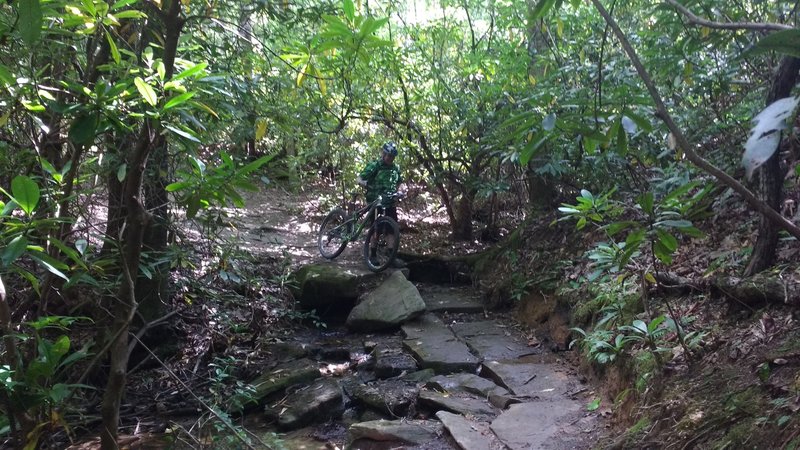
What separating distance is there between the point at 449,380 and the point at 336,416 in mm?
1016

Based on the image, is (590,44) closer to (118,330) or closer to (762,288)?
(762,288)

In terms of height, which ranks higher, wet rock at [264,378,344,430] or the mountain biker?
the mountain biker

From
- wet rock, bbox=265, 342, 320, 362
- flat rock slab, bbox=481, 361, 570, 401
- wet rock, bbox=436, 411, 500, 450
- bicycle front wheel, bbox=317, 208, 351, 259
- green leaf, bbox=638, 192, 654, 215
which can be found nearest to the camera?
green leaf, bbox=638, 192, 654, 215

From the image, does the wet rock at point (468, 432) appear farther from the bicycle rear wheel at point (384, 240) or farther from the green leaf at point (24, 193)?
the bicycle rear wheel at point (384, 240)

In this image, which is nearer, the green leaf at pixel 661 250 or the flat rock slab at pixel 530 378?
the green leaf at pixel 661 250

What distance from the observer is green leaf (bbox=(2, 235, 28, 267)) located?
1700 mm

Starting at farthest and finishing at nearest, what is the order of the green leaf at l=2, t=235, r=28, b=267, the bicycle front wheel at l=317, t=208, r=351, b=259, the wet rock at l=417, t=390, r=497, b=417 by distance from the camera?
1. the bicycle front wheel at l=317, t=208, r=351, b=259
2. the wet rock at l=417, t=390, r=497, b=417
3. the green leaf at l=2, t=235, r=28, b=267

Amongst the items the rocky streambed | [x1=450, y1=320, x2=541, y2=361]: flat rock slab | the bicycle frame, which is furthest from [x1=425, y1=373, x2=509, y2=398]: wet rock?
the bicycle frame

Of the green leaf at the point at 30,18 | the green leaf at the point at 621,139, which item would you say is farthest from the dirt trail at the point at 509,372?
the green leaf at the point at 30,18

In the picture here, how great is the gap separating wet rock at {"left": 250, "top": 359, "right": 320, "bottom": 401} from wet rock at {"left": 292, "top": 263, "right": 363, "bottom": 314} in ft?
4.50

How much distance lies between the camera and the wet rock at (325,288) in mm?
7152

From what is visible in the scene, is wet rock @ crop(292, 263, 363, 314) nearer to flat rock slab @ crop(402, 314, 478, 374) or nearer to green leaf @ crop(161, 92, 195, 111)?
flat rock slab @ crop(402, 314, 478, 374)

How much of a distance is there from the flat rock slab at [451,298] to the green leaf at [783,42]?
592 cm

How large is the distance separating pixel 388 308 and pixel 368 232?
4.56ft
